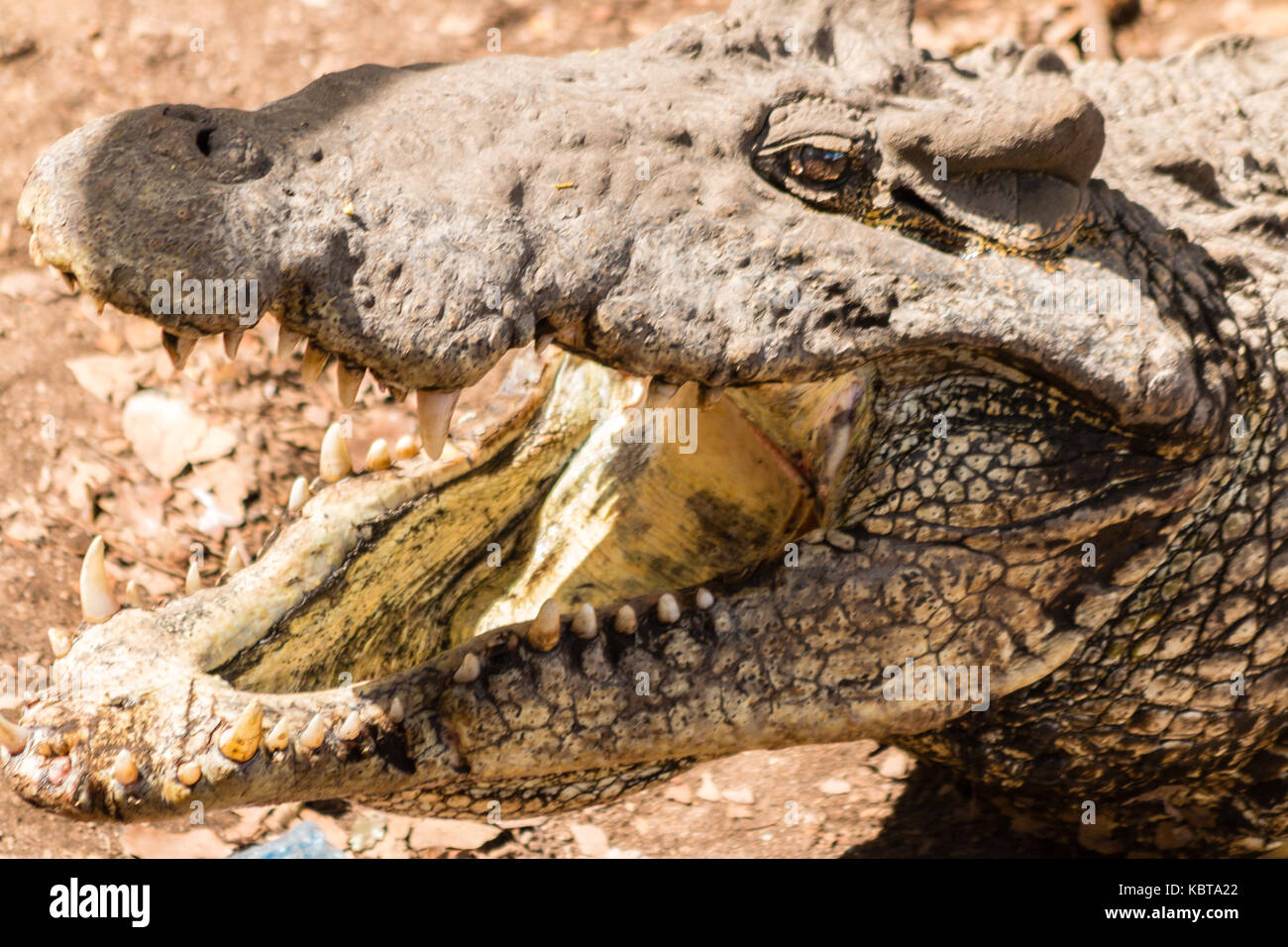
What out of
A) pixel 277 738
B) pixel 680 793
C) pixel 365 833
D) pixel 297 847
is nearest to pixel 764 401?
pixel 680 793

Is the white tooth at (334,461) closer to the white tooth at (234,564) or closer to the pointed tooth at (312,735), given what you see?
the white tooth at (234,564)

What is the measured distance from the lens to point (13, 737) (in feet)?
7.61

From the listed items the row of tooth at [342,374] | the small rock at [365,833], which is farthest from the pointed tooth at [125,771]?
the small rock at [365,833]

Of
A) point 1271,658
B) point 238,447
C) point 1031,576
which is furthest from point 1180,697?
point 238,447

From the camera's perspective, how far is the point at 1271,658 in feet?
9.50

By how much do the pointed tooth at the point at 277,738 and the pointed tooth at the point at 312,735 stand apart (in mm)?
30

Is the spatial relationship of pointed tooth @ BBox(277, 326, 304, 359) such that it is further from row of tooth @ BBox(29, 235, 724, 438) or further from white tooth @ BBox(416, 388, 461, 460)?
white tooth @ BBox(416, 388, 461, 460)

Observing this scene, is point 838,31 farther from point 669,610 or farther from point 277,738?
point 277,738

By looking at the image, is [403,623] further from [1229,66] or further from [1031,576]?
[1229,66]

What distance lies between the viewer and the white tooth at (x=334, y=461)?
3219mm

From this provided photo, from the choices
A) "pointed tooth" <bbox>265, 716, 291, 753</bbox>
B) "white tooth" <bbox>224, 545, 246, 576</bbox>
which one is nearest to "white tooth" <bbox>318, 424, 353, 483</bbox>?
"white tooth" <bbox>224, 545, 246, 576</bbox>

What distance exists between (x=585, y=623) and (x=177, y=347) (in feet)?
3.05

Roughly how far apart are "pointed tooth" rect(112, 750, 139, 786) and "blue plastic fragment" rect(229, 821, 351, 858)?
1.27m

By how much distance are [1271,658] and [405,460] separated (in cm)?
214
